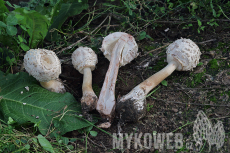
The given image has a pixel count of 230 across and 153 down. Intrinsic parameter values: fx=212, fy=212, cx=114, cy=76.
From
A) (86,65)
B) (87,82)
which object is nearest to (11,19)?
(86,65)

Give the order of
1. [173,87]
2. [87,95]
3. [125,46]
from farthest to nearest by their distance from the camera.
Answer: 1. [125,46]
2. [173,87]
3. [87,95]

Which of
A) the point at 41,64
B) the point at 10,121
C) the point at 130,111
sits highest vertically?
the point at 41,64

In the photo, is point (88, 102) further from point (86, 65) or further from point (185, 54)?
point (185, 54)

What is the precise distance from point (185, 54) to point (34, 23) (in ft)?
6.72

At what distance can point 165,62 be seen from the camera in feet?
10.5

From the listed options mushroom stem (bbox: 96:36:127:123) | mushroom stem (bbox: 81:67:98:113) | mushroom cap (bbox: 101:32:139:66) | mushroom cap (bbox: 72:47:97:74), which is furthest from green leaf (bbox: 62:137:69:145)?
mushroom cap (bbox: 101:32:139:66)

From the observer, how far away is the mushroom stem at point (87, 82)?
2.85 meters

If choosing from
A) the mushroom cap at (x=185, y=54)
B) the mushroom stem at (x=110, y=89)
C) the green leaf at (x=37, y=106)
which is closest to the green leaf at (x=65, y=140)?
the green leaf at (x=37, y=106)

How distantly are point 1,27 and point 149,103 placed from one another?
215cm

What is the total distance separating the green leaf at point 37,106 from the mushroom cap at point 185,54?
1436 millimetres

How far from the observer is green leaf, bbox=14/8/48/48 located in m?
2.66

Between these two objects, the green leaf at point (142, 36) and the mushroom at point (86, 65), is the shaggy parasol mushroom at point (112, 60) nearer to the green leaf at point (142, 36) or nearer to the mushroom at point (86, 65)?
the mushroom at point (86, 65)

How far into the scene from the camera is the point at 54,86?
2967 mm

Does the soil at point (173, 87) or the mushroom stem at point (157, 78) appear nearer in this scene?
the soil at point (173, 87)
